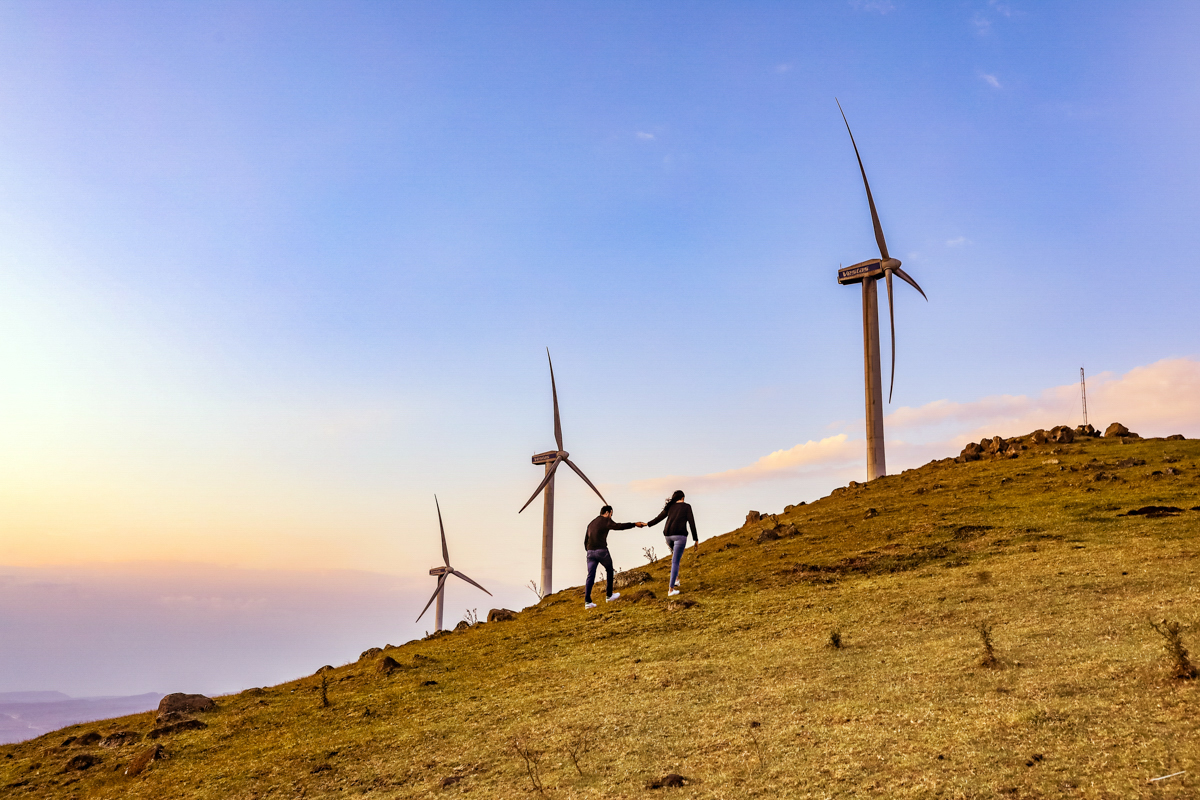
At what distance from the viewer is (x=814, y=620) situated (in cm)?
2181

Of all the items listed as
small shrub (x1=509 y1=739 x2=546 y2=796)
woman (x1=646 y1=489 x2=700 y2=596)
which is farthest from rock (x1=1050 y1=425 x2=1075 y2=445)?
small shrub (x1=509 y1=739 x2=546 y2=796)

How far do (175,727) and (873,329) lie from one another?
46.8 m

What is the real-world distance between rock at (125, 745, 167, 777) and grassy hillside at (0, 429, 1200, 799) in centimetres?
45

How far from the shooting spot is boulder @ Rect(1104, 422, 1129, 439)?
48.2 metres

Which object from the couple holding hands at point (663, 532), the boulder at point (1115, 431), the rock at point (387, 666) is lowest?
the rock at point (387, 666)

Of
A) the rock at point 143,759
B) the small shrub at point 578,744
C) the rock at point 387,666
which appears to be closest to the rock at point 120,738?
the rock at point 143,759

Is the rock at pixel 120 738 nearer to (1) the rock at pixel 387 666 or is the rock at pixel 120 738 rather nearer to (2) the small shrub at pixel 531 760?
(1) the rock at pixel 387 666

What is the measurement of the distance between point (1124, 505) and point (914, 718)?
78.8ft

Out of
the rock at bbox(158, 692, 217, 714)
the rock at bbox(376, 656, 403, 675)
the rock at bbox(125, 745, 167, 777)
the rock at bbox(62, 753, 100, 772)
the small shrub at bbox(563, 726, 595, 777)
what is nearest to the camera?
the small shrub at bbox(563, 726, 595, 777)

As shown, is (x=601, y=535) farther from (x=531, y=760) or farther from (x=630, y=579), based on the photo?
(x=531, y=760)

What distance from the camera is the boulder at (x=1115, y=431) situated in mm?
48250

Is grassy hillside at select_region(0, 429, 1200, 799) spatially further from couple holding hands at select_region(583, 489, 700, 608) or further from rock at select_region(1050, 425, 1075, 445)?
rock at select_region(1050, 425, 1075, 445)

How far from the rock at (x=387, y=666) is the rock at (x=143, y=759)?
674 centimetres

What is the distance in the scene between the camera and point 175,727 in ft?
74.6
